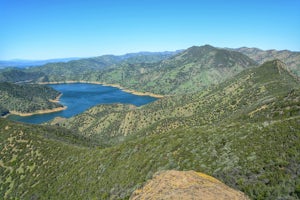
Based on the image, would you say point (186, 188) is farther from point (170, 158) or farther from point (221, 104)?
point (221, 104)

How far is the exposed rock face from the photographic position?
80.9 ft

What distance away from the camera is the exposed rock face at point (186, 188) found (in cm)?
2466

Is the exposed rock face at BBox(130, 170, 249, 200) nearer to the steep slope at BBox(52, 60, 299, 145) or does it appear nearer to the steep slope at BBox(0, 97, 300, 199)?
the steep slope at BBox(0, 97, 300, 199)

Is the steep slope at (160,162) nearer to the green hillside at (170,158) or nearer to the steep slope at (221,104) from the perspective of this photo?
the green hillside at (170,158)

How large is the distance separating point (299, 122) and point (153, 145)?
2965cm

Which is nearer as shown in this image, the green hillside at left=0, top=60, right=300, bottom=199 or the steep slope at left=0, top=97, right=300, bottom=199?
the steep slope at left=0, top=97, right=300, bottom=199

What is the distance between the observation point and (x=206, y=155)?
4016 cm

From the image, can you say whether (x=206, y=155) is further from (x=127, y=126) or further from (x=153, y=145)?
(x=127, y=126)

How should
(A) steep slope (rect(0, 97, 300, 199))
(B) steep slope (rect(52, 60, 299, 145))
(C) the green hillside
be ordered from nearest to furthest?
(A) steep slope (rect(0, 97, 300, 199)), (C) the green hillside, (B) steep slope (rect(52, 60, 299, 145))

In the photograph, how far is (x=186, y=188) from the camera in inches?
1046

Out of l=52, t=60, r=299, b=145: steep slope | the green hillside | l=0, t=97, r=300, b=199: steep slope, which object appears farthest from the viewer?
l=52, t=60, r=299, b=145: steep slope

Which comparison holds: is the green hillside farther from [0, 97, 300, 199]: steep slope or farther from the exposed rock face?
the exposed rock face

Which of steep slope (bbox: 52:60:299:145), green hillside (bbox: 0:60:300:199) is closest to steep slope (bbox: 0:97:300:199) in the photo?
green hillside (bbox: 0:60:300:199)

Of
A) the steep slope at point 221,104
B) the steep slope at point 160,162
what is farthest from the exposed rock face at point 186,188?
the steep slope at point 221,104
